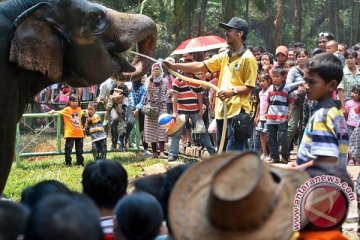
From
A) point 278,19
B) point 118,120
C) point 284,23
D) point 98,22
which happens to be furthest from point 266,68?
point 284,23

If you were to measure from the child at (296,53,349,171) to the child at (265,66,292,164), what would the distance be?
18.0ft

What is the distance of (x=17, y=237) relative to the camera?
221cm

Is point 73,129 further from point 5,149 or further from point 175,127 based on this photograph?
point 5,149

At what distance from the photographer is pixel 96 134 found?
35.6ft

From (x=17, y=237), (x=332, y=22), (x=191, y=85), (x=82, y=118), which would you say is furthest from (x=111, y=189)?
(x=332, y=22)

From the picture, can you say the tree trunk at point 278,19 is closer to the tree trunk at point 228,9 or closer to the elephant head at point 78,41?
the tree trunk at point 228,9

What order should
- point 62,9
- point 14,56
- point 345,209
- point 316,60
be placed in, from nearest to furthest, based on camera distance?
point 345,209
point 316,60
point 14,56
point 62,9

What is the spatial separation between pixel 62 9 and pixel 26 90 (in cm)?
63

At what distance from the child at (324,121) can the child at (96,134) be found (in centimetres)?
749

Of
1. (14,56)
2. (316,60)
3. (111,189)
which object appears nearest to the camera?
(111,189)

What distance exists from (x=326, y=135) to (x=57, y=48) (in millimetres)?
2090

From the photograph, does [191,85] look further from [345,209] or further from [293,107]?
[345,209]

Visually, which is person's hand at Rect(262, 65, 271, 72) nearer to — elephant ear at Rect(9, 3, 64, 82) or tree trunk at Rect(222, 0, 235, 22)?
elephant ear at Rect(9, 3, 64, 82)

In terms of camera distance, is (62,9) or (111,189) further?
(62,9)
